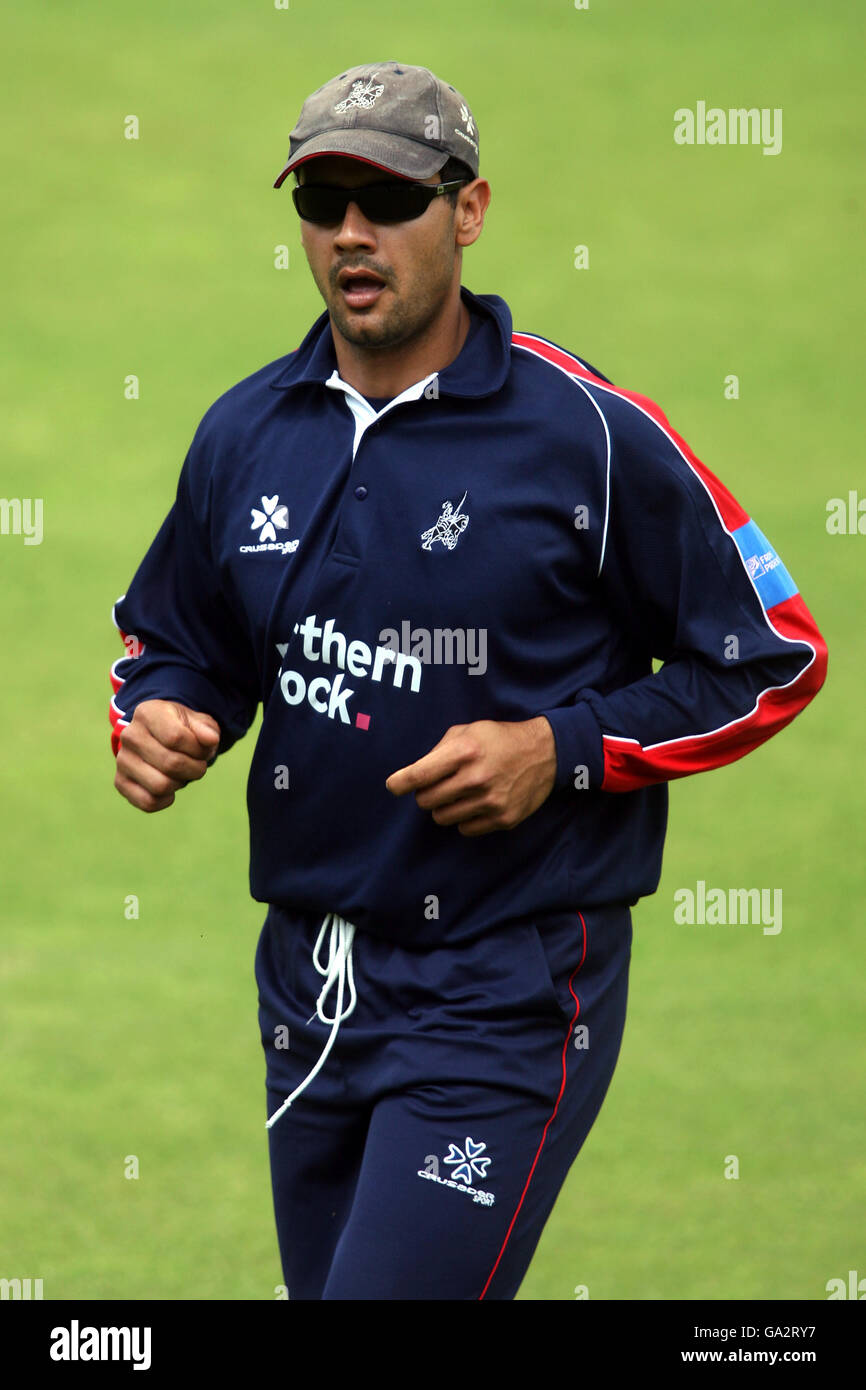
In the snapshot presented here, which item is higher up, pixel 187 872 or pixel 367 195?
pixel 367 195

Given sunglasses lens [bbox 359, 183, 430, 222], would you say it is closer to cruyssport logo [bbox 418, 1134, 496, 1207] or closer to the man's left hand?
the man's left hand

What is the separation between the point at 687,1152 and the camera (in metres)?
5.36

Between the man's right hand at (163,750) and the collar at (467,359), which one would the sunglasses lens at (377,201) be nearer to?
the collar at (467,359)

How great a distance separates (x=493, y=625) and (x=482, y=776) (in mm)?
238

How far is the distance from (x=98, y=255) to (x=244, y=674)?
29.5 feet

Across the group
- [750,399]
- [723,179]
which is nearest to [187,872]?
[750,399]

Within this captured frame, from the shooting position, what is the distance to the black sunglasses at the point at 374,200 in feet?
9.85

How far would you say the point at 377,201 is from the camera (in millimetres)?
3004

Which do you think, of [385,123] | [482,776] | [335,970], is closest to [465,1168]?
[335,970]

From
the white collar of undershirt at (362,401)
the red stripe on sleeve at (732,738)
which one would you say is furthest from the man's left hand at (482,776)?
the white collar of undershirt at (362,401)

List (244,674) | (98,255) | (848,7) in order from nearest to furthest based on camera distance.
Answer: (244,674)
(98,255)
(848,7)

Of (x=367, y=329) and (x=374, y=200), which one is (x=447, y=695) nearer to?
(x=367, y=329)

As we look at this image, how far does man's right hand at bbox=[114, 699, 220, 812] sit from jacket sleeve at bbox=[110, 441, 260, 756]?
0.16 metres
